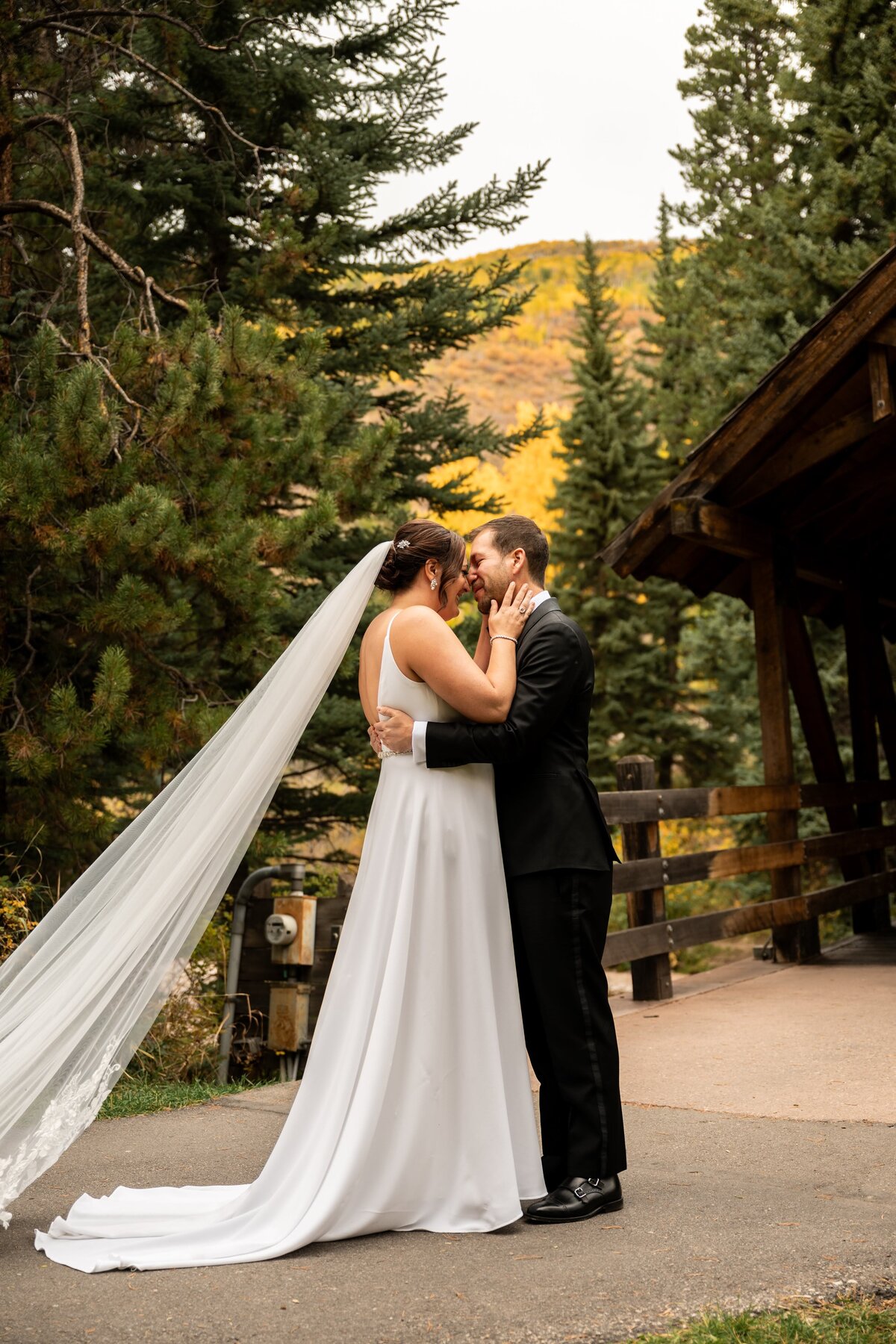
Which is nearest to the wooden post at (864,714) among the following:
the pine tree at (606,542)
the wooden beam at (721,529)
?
the wooden beam at (721,529)

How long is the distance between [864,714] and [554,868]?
7.89 m

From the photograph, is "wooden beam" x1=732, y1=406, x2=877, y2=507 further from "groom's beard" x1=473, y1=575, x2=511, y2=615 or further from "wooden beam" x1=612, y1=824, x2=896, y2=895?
"groom's beard" x1=473, y1=575, x2=511, y2=615

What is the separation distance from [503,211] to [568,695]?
11.2 meters

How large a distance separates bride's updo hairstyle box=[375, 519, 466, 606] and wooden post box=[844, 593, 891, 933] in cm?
742

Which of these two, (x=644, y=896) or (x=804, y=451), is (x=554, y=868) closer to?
(x=644, y=896)

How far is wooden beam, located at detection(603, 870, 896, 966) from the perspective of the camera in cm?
718

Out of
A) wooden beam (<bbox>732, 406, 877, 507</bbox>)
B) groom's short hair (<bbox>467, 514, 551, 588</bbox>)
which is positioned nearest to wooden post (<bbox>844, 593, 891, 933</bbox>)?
wooden beam (<bbox>732, 406, 877, 507</bbox>)

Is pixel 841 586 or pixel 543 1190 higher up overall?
pixel 841 586

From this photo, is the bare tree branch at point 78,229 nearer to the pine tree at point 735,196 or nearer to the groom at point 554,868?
the groom at point 554,868

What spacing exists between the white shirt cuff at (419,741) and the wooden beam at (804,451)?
5049mm

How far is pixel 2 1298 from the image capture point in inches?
118

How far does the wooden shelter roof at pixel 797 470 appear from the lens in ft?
24.5

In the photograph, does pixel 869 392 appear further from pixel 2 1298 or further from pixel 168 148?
pixel 168 148

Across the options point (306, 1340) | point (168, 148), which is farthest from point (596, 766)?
point (306, 1340)
